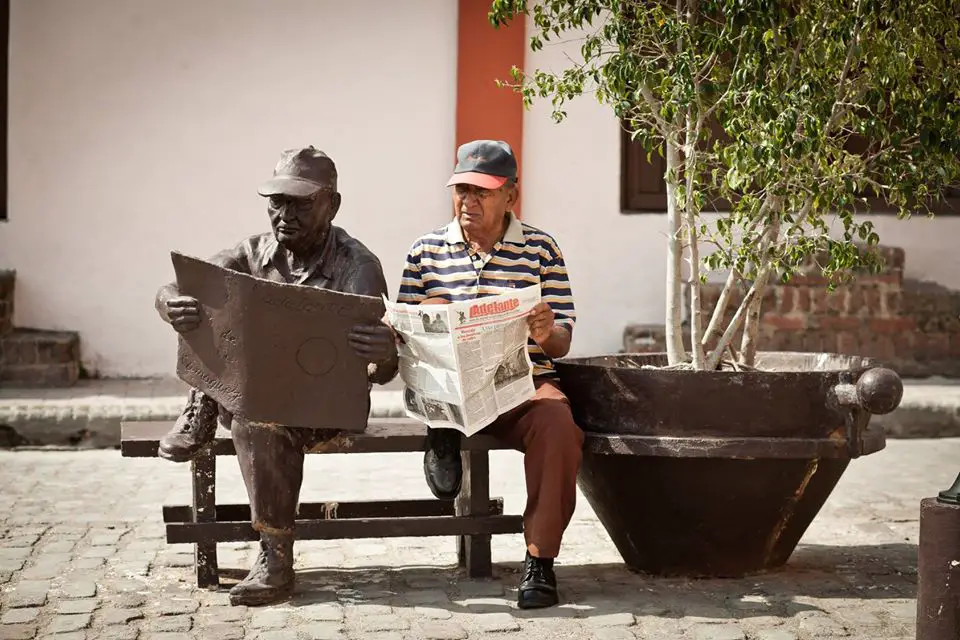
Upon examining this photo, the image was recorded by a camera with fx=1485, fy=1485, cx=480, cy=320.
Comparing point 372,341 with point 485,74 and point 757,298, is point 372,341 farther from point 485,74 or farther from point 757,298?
point 485,74

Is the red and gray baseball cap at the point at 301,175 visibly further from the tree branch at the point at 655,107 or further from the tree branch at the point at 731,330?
the tree branch at the point at 731,330

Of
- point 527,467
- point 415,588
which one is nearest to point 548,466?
point 527,467

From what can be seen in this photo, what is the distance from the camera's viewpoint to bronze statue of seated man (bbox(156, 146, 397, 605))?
15.8ft

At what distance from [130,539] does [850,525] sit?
9.83 ft

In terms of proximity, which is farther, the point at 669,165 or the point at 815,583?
the point at 669,165

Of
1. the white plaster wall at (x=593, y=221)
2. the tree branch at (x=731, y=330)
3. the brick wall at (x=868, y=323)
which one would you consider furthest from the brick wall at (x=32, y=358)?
the tree branch at (x=731, y=330)

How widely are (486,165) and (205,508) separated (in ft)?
5.02

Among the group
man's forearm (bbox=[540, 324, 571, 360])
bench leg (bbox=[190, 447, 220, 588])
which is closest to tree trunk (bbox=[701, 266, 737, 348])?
man's forearm (bbox=[540, 324, 571, 360])

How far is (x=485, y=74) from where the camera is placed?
9.78m

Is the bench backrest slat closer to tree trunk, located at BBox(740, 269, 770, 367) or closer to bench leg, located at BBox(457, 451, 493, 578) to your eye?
bench leg, located at BBox(457, 451, 493, 578)

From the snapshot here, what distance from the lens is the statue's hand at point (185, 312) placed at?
479cm

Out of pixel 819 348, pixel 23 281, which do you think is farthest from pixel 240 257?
pixel 819 348

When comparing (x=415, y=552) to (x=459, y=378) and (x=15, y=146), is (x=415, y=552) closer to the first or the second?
(x=459, y=378)

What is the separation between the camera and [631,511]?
16.8ft
